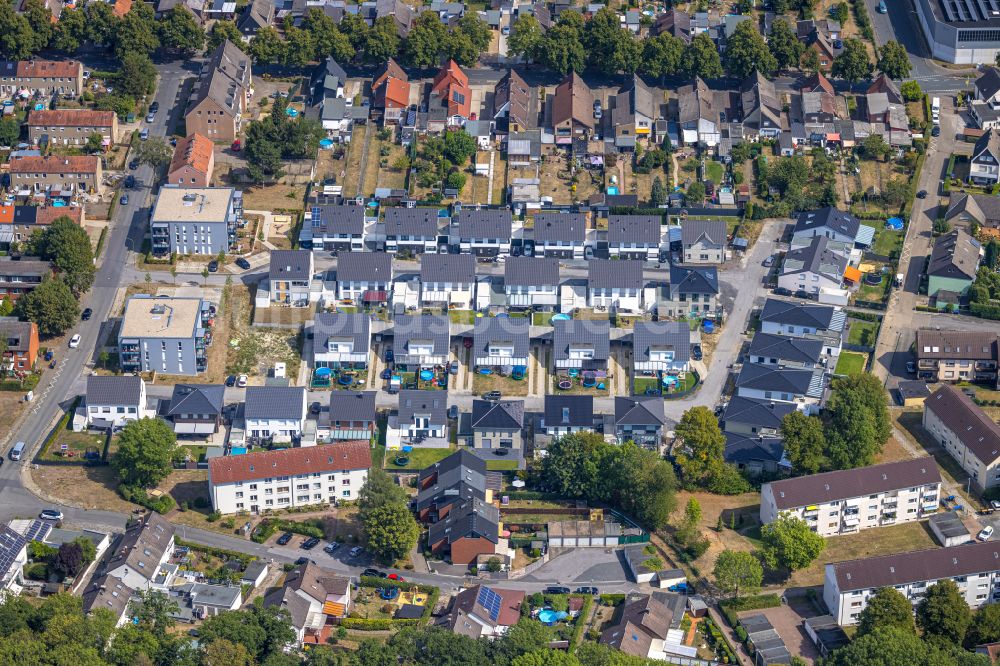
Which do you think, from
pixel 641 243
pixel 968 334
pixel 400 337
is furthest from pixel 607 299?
pixel 968 334

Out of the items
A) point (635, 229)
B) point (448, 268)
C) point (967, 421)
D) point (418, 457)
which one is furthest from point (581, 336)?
point (967, 421)

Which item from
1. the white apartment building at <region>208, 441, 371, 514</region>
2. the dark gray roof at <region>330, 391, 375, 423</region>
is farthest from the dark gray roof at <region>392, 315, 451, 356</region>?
the white apartment building at <region>208, 441, 371, 514</region>

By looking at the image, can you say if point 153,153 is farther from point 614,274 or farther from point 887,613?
point 887,613

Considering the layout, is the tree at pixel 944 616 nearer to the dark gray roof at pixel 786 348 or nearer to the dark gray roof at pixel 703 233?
the dark gray roof at pixel 786 348

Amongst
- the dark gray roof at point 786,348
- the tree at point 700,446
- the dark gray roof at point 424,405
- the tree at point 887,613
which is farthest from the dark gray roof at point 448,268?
the tree at point 887,613

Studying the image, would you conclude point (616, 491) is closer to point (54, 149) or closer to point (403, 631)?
point (403, 631)
